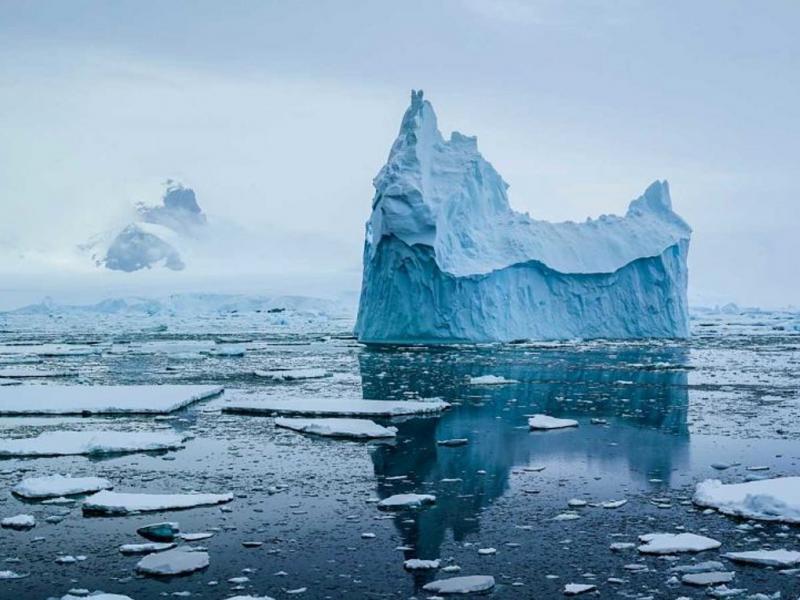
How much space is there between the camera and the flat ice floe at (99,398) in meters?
13.0

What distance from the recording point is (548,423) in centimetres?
1157

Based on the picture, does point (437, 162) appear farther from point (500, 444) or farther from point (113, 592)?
point (113, 592)

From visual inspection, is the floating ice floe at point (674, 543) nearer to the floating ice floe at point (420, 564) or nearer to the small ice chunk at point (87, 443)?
the floating ice floe at point (420, 564)

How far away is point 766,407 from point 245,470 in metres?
8.73

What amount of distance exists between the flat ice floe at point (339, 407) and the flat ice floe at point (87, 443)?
2428mm

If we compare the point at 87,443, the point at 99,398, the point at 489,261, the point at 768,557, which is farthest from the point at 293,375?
the point at 768,557

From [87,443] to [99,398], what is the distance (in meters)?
4.22

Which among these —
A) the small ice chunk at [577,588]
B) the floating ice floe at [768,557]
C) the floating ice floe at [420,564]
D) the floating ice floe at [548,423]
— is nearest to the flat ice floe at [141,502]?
the floating ice floe at [420,564]

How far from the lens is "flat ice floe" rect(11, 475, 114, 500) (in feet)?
25.2

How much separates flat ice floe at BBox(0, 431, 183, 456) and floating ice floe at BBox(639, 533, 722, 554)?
234 inches

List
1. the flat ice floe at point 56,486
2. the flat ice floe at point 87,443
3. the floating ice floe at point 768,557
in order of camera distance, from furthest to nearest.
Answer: the flat ice floe at point 87,443 → the flat ice floe at point 56,486 → the floating ice floe at point 768,557

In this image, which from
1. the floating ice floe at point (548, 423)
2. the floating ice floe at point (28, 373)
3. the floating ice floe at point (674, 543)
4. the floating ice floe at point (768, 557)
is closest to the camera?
the floating ice floe at point (768, 557)

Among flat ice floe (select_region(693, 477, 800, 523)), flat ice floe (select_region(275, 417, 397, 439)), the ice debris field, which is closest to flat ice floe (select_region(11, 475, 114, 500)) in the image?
the ice debris field

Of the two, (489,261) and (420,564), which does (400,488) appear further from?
(489,261)
